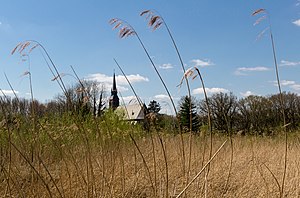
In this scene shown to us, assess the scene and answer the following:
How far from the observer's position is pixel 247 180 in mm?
3166

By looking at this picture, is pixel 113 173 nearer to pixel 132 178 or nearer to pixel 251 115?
pixel 132 178

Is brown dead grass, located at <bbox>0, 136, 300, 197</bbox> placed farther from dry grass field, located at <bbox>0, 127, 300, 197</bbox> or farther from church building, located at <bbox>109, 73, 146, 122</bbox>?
church building, located at <bbox>109, 73, 146, 122</bbox>

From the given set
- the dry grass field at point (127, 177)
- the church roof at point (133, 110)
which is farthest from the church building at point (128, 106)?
the dry grass field at point (127, 177)

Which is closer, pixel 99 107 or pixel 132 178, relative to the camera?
pixel 99 107

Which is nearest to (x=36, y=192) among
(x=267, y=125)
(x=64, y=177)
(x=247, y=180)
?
(x=64, y=177)

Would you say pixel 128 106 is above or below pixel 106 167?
above

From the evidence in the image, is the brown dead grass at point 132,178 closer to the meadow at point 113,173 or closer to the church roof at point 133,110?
the meadow at point 113,173

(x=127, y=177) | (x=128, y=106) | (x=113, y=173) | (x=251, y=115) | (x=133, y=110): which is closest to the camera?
(x=113, y=173)

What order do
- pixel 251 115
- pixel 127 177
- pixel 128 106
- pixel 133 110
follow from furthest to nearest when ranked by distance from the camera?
1. pixel 251 115
2. pixel 133 110
3. pixel 127 177
4. pixel 128 106

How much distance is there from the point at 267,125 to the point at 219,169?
287 inches

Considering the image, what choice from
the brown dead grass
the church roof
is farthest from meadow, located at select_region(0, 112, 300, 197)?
the church roof

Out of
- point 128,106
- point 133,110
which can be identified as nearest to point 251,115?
point 133,110

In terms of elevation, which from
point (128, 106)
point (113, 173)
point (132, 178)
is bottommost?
point (132, 178)

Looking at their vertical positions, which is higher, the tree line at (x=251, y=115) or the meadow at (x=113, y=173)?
the tree line at (x=251, y=115)
